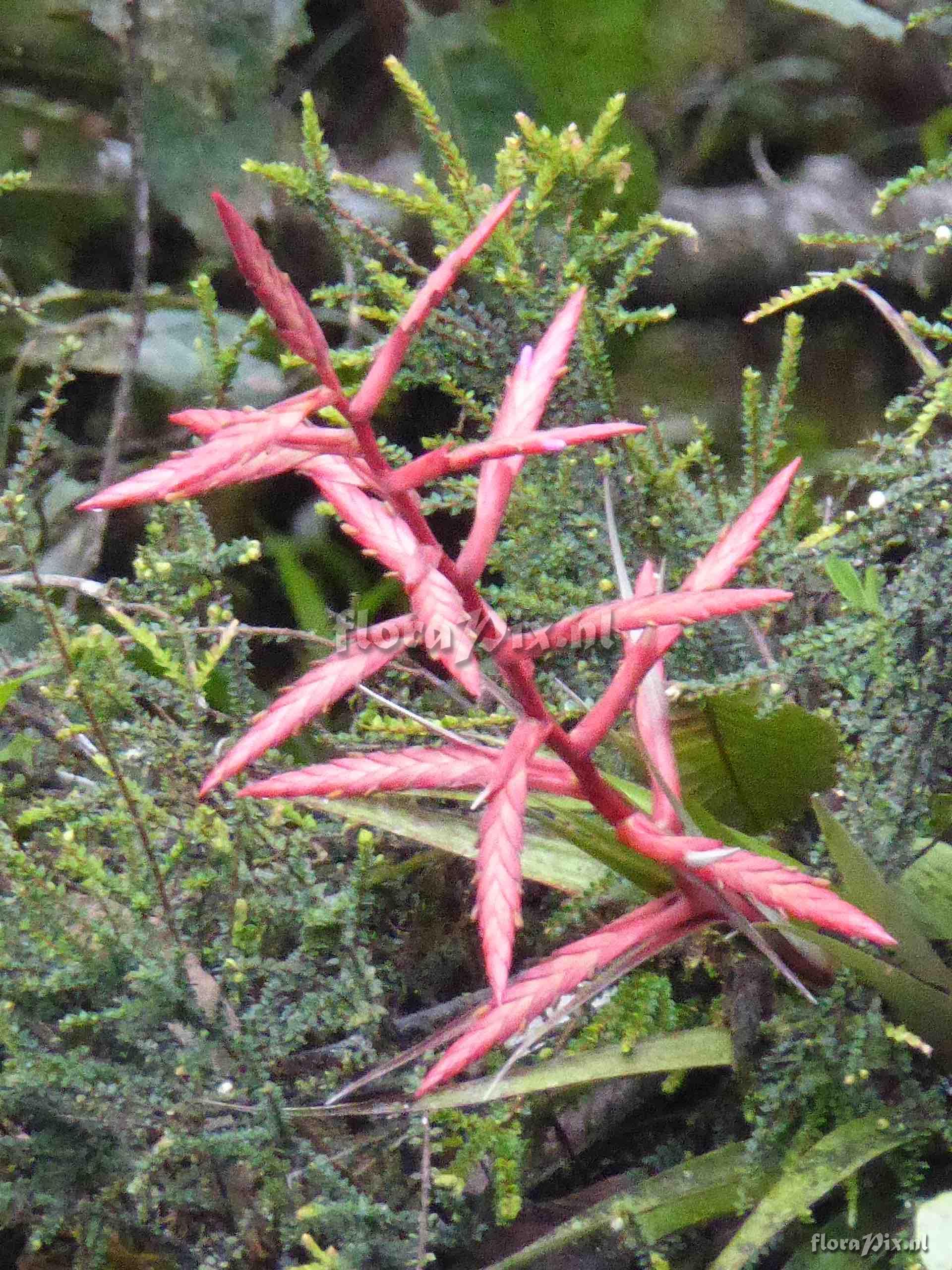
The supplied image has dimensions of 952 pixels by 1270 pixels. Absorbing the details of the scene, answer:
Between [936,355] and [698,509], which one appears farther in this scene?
[936,355]

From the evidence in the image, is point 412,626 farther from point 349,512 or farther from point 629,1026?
point 629,1026

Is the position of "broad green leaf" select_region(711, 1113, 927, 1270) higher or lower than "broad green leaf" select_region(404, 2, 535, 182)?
lower

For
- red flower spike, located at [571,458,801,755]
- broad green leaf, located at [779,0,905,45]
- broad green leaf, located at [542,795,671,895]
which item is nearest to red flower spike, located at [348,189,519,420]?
red flower spike, located at [571,458,801,755]

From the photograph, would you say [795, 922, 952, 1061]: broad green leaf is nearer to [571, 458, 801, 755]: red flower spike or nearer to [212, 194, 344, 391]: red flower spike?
[571, 458, 801, 755]: red flower spike

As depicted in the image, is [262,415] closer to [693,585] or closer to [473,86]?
[693,585]

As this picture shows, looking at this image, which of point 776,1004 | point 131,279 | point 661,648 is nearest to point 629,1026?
point 776,1004

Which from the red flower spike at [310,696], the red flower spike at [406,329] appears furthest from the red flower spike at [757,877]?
the red flower spike at [406,329]
